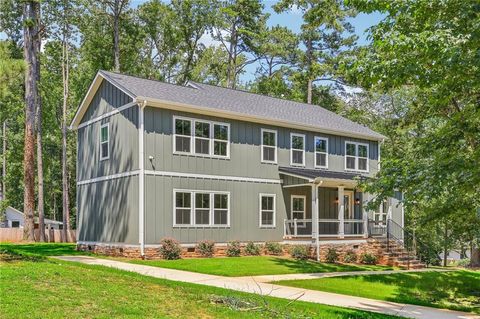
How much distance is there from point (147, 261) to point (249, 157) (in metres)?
6.88

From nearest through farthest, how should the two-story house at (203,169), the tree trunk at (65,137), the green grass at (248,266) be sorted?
1. the green grass at (248,266)
2. the two-story house at (203,169)
3. the tree trunk at (65,137)

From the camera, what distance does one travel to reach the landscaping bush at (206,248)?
2014cm

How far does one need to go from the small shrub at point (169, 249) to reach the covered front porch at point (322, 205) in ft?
19.7

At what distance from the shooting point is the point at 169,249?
19.0m

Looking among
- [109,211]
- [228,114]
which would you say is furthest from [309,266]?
[109,211]

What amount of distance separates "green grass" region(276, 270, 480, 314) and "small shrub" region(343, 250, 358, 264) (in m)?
3.65

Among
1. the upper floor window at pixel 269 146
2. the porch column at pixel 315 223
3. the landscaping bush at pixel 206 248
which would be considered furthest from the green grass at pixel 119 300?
the upper floor window at pixel 269 146

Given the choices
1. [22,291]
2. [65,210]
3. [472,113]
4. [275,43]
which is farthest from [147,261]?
[275,43]

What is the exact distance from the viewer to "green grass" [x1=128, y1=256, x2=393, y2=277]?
15.9m

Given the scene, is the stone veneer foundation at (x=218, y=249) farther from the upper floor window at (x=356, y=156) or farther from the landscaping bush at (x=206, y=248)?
the upper floor window at (x=356, y=156)

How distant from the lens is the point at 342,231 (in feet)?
76.3

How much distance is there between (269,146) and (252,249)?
477 centimetres

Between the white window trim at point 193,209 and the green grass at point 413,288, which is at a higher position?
the white window trim at point 193,209

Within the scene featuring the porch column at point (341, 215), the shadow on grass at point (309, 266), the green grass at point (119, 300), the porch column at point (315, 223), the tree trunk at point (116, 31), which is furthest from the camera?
the tree trunk at point (116, 31)
